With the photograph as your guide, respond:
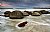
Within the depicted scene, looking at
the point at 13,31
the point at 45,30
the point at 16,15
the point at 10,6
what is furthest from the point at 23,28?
the point at 10,6

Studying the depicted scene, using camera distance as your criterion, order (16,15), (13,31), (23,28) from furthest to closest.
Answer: (16,15) → (23,28) → (13,31)

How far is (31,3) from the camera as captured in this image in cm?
432

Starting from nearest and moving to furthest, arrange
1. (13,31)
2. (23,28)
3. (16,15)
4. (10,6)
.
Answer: (13,31) < (23,28) < (16,15) < (10,6)

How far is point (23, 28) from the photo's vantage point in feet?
6.93

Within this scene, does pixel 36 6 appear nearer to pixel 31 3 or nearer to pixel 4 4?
pixel 31 3

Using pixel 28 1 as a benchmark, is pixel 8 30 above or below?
below

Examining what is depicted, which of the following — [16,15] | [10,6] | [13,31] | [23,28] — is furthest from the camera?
[10,6]

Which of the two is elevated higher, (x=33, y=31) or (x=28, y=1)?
(x=28, y=1)

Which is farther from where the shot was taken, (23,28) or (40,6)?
(40,6)

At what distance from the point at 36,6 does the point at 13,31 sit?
8.11 ft

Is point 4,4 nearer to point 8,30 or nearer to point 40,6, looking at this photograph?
point 40,6

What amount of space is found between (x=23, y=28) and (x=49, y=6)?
2411 millimetres

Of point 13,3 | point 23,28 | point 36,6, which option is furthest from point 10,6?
point 23,28

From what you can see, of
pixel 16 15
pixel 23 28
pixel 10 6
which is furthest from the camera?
pixel 10 6
